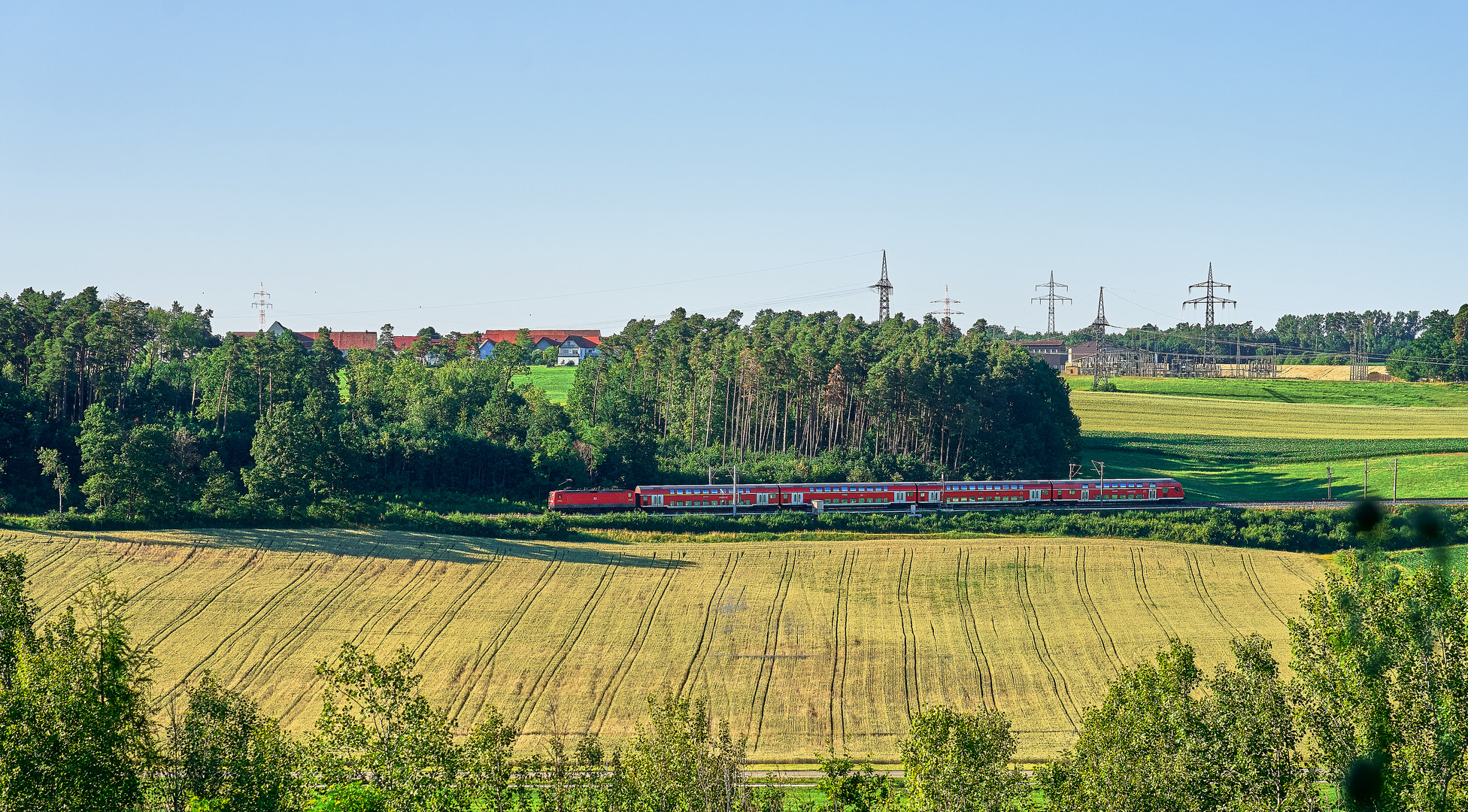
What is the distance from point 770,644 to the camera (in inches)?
2185

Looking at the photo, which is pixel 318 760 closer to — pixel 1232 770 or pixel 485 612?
pixel 1232 770

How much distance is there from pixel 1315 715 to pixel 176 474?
65841 mm

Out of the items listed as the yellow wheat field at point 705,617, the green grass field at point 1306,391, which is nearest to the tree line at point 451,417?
the yellow wheat field at point 705,617

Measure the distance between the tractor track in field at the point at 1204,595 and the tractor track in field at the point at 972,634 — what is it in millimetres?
10842

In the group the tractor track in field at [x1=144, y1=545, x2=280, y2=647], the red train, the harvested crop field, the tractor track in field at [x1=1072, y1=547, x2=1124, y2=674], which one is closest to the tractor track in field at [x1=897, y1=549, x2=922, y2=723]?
the tractor track in field at [x1=1072, y1=547, x2=1124, y2=674]

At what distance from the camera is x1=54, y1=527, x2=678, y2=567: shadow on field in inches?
2591

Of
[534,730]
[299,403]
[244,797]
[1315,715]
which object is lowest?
[534,730]

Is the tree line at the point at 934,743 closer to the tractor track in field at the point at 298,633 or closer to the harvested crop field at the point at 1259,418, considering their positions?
the tractor track in field at the point at 298,633

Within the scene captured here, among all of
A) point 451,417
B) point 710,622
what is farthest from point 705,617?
point 451,417

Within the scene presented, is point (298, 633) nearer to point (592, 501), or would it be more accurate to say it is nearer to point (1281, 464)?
point (592, 501)

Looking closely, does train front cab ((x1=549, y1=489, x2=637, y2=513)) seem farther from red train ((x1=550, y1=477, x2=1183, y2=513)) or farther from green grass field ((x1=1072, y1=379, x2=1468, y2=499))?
green grass field ((x1=1072, y1=379, x2=1468, y2=499))

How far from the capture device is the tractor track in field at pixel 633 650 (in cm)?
4806

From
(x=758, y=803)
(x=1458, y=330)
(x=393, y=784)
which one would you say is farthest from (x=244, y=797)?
(x=1458, y=330)

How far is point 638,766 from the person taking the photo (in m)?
29.1
